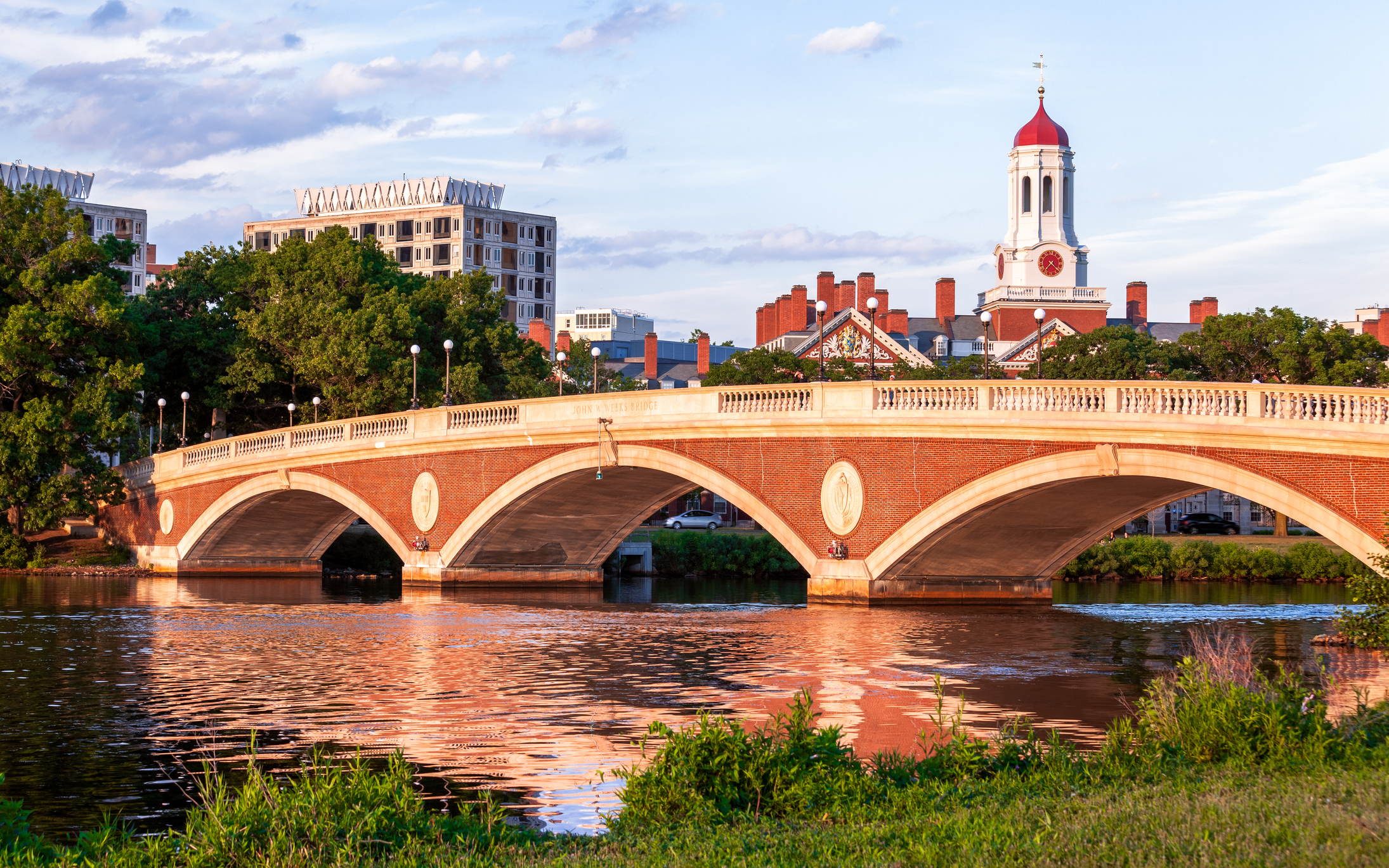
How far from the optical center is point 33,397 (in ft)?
185

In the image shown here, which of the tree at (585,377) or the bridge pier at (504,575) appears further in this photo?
the tree at (585,377)

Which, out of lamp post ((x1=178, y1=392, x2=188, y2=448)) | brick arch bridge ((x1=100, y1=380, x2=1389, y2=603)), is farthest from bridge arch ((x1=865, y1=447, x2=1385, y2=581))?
lamp post ((x1=178, y1=392, x2=188, y2=448))

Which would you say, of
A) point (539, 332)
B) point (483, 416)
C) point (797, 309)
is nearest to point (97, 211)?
point (539, 332)

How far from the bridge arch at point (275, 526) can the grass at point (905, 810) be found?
3689 cm

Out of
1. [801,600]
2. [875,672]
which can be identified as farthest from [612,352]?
[875,672]

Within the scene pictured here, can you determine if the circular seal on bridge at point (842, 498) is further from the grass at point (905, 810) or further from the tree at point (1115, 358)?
the tree at point (1115, 358)

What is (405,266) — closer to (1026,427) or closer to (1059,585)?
(1059,585)

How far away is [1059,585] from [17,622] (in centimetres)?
3444

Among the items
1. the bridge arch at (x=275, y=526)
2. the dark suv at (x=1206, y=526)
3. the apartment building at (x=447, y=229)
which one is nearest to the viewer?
the bridge arch at (x=275, y=526)

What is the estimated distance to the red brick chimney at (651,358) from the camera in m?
122

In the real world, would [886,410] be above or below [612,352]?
below

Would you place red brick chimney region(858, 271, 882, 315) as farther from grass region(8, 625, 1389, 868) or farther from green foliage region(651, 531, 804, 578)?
grass region(8, 625, 1389, 868)

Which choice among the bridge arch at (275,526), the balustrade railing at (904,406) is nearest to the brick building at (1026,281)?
the bridge arch at (275,526)

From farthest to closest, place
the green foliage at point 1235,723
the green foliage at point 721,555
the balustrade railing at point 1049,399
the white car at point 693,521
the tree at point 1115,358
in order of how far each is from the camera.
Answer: the white car at point 693,521
the tree at point 1115,358
the green foliage at point 721,555
the balustrade railing at point 1049,399
the green foliage at point 1235,723
